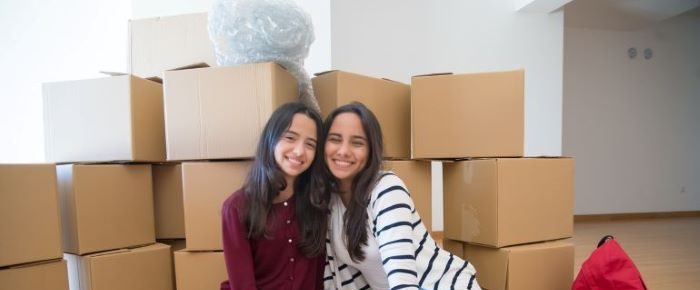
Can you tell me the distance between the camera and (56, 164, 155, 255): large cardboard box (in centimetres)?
107

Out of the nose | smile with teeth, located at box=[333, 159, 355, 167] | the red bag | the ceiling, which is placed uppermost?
the ceiling

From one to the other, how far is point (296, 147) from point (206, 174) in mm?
374

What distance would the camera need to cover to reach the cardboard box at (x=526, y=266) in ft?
3.99

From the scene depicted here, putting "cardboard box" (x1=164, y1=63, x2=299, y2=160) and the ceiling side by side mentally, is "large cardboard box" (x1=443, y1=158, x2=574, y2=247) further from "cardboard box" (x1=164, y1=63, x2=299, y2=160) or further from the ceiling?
the ceiling

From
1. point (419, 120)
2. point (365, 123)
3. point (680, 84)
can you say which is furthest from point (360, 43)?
point (680, 84)

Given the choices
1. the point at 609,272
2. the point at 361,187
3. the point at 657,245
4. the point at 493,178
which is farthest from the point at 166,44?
the point at 657,245

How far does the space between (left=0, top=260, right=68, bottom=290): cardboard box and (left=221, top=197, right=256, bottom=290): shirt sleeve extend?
557 millimetres

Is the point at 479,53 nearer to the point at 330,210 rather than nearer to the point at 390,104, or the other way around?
the point at 390,104

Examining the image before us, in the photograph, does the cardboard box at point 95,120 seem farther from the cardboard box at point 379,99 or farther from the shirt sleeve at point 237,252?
the cardboard box at point 379,99

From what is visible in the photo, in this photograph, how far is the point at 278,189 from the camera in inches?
37.6

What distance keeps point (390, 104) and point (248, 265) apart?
0.78m

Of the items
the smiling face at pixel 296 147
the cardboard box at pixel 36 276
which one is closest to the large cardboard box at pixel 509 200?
the smiling face at pixel 296 147

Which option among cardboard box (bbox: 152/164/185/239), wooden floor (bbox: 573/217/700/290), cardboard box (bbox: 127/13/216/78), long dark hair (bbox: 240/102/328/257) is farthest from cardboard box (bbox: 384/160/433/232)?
wooden floor (bbox: 573/217/700/290)

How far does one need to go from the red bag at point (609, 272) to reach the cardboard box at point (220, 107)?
48.5 inches
